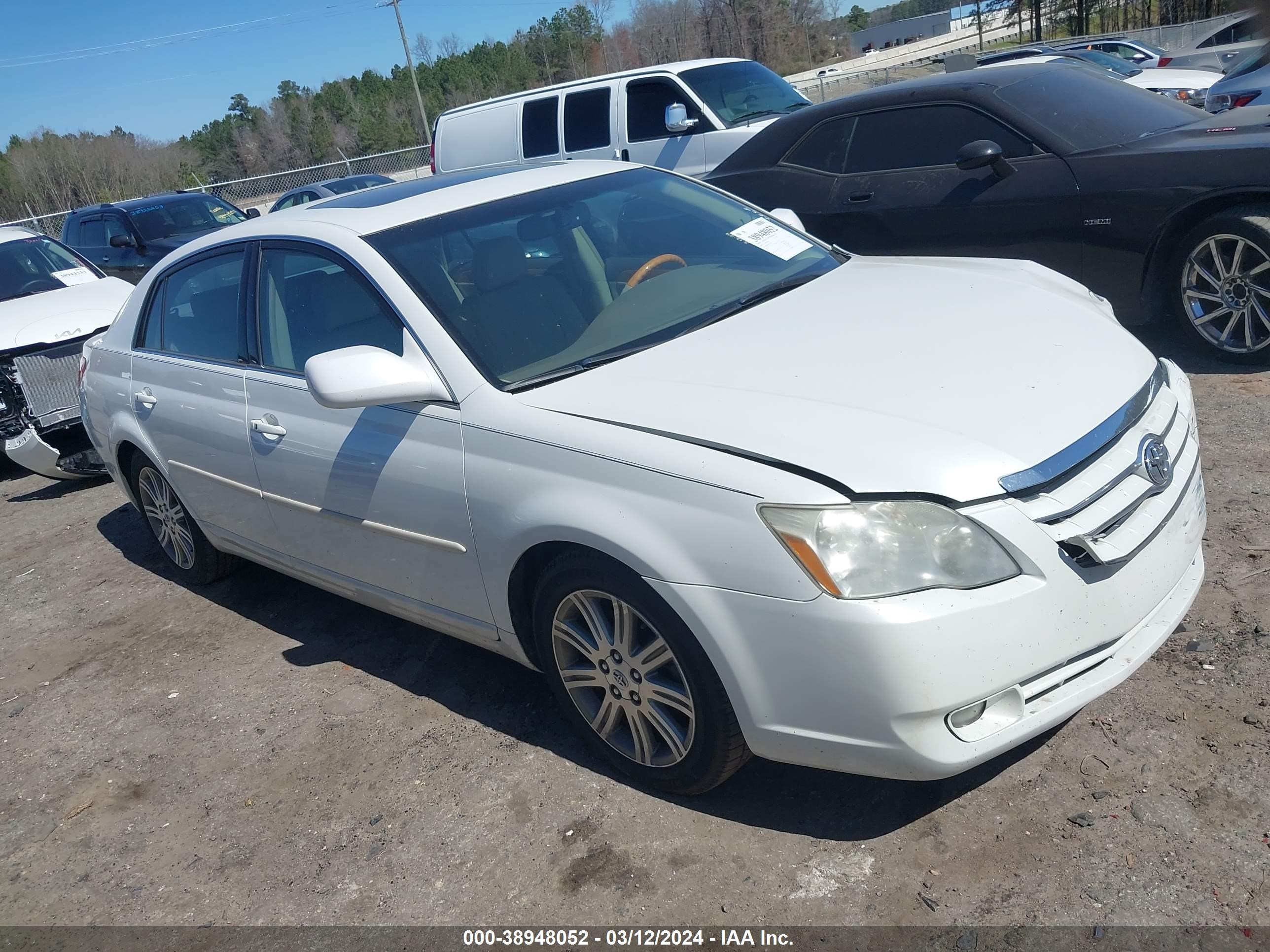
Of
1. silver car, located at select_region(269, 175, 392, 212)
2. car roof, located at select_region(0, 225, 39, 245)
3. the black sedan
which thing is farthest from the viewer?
silver car, located at select_region(269, 175, 392, 212)

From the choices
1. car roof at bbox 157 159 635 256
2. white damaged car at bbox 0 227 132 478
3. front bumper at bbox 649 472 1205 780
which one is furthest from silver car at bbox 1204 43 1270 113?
white damaged car at bbox 0 227 132 478

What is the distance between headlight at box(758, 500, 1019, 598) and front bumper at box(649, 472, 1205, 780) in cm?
3

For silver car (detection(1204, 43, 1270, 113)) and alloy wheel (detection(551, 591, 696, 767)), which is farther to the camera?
silver car (detection(1204, 43, 1270, 113))

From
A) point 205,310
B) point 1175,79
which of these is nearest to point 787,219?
point 205,310

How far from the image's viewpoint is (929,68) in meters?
40.5

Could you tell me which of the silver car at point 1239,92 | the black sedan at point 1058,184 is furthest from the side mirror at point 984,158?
the silver car at point 1239,92

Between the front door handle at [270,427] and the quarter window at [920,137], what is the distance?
3.99 m

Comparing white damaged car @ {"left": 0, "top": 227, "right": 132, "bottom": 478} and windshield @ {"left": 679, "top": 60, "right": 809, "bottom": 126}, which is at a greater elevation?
windshield @ {"left": 679, "top": 60, "right": 809, "bottom": 126}

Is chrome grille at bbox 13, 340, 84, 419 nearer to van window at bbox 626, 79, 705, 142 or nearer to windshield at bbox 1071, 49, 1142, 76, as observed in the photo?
van window at bbox 626, 79, 705, 142

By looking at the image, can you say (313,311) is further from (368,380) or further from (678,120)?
(678,120)

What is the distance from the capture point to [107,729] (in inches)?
161

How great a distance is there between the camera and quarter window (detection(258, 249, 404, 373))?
3.55m

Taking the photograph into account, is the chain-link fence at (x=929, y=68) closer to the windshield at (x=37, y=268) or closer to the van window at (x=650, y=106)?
the van window at (x=650, y=106)

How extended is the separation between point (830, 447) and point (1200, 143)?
3956 millimetres
